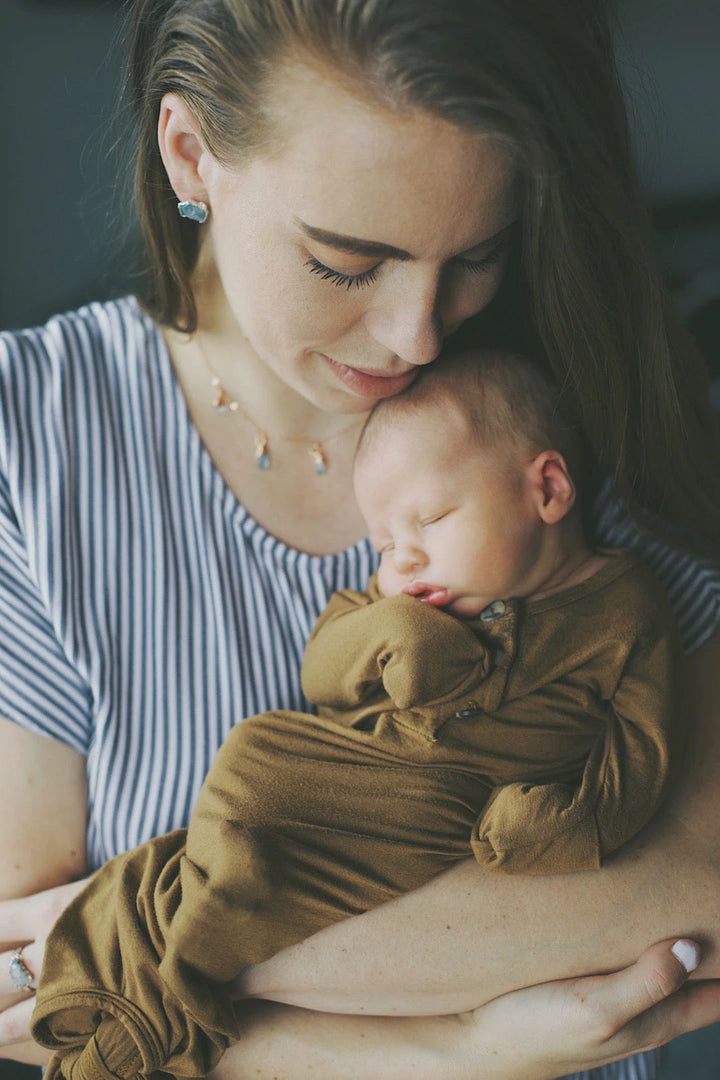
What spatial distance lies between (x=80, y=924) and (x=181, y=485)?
58 centimetres

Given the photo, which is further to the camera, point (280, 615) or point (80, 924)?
point (280, 615)

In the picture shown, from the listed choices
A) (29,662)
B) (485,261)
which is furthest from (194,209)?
(29,662)

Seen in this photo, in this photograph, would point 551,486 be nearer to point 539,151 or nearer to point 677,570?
point 677,570

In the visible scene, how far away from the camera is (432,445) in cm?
123

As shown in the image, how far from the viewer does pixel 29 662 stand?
50.9 inches

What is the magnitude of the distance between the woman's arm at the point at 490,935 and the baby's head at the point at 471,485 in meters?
0.35

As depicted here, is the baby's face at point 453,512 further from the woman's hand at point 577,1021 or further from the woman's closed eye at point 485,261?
the woman's hand at point 577,1021

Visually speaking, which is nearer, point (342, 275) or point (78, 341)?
point (342, 275)

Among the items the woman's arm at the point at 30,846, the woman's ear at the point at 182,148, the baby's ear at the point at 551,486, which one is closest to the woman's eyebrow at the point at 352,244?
the woman's ear at the point at 182,148

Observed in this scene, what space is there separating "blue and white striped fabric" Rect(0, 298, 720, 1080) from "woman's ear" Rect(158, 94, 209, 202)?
1.03 ft

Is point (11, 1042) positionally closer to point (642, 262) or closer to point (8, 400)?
point (8, 400)

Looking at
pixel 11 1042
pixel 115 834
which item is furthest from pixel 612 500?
pixel 11 1042

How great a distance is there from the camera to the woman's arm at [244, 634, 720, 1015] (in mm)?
1198

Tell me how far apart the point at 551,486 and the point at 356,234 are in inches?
16.5
